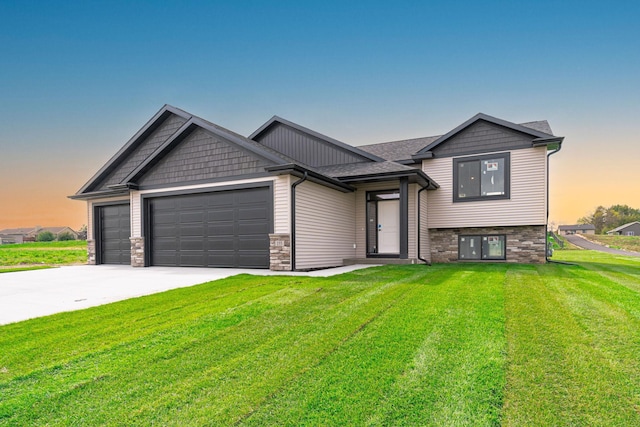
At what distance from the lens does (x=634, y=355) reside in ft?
11.5

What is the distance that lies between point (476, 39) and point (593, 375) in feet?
47.4

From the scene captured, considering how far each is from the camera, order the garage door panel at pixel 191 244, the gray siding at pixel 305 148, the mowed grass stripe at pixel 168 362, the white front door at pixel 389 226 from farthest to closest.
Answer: the gray siding at pixel 305 148
the white front door at pixel 389 226
the garage door panel at pixel 191 244
the mowed grass stripe at pixel 168 362

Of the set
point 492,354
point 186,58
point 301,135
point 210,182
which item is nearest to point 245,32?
point 186,58

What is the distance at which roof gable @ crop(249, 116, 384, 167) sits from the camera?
45.5 feet

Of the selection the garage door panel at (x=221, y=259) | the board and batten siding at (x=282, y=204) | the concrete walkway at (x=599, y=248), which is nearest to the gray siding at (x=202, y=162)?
the board and batten siding at (x=282, y=204)

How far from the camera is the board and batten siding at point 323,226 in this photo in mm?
10680

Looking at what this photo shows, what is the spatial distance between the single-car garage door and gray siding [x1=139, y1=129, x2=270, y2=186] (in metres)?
0.63

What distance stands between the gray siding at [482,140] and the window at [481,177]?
0.31m

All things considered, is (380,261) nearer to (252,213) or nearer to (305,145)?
(252,213)

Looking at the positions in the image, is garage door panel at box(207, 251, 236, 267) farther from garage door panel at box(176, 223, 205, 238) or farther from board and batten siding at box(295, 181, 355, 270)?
board and batten siding at box(295, 181, 355, 270)

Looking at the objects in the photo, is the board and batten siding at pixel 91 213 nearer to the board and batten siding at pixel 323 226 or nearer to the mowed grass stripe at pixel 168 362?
the board and batten siding at pixel 323 226

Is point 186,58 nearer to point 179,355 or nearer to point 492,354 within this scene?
point 179,355

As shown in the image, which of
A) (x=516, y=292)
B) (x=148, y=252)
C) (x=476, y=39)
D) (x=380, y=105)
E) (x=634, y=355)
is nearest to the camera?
(x=634, y=355)

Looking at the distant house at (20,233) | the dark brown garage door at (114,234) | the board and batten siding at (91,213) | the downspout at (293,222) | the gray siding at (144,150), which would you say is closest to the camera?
the downspout at (293,222)
